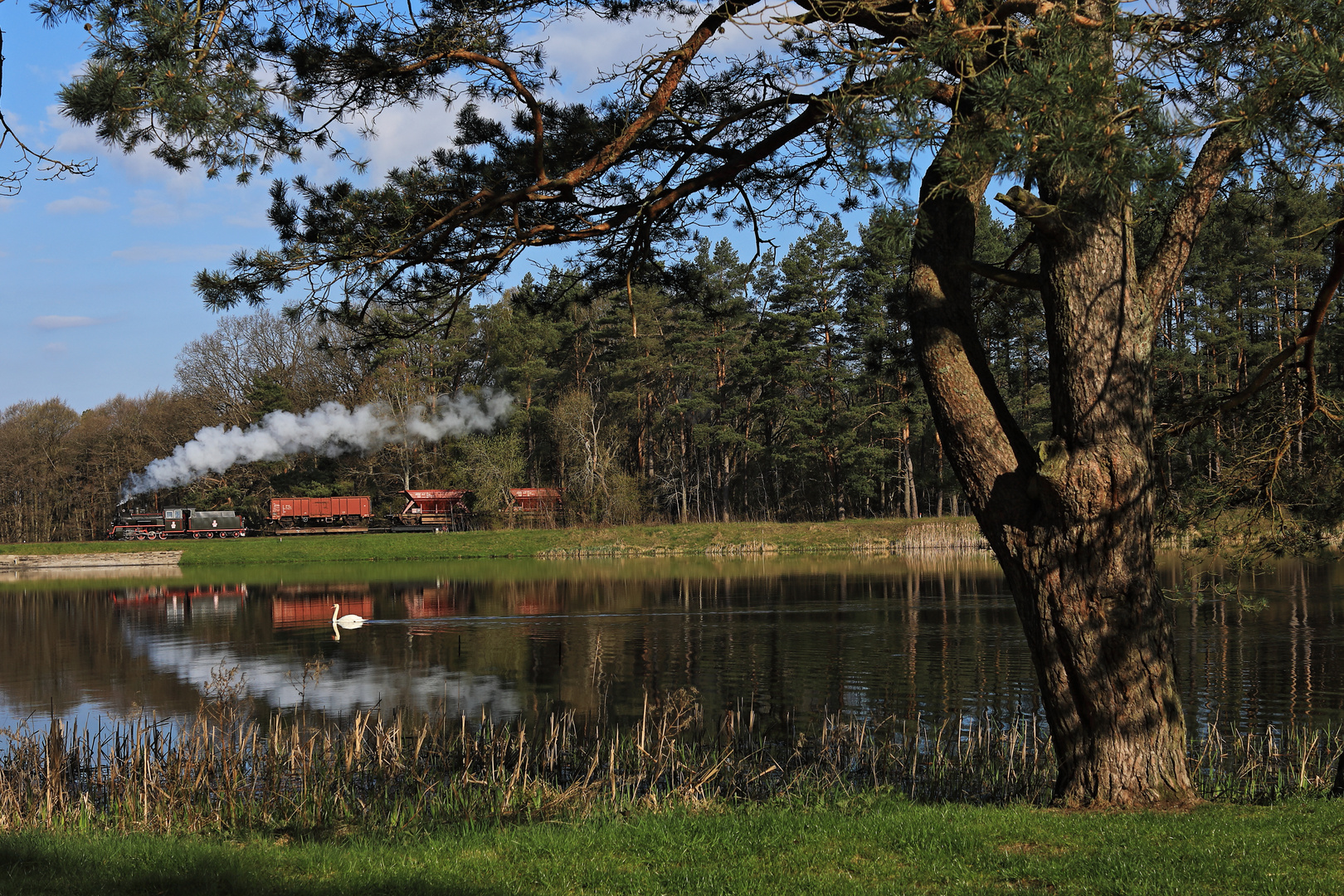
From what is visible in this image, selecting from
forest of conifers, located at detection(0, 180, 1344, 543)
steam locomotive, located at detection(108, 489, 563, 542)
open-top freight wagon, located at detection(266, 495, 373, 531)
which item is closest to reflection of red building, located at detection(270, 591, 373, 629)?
forest of conifers, located at detection(0, 180, 1344, 543)

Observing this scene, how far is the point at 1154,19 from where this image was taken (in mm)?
6238

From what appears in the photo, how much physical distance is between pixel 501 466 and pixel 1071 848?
48.0m

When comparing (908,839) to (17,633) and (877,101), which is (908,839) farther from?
(17,633)

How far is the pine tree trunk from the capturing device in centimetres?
657

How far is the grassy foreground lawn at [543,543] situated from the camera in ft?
154

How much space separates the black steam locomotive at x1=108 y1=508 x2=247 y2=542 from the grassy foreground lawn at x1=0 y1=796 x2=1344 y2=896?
49.8 meters

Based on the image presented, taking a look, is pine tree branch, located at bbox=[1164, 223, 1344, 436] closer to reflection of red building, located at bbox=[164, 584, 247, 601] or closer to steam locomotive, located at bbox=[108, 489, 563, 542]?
reflection of red building, located at bbox=[164, 584, 247, 601]

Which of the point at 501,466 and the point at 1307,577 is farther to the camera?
the point at 501,466

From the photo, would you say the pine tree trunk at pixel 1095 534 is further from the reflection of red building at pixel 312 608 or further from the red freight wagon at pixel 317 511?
the red freight wagon at pixel 317 511

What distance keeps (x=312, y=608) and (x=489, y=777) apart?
70.4 feet

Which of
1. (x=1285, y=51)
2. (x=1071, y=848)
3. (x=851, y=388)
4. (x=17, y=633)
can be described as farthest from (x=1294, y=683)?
(x=851, y=388)

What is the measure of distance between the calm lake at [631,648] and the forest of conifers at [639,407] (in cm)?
1300

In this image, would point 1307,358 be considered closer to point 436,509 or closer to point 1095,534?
point 1095,534

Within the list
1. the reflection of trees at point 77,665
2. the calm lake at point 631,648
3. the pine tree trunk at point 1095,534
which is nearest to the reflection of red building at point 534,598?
the calm lake at point 631,648
